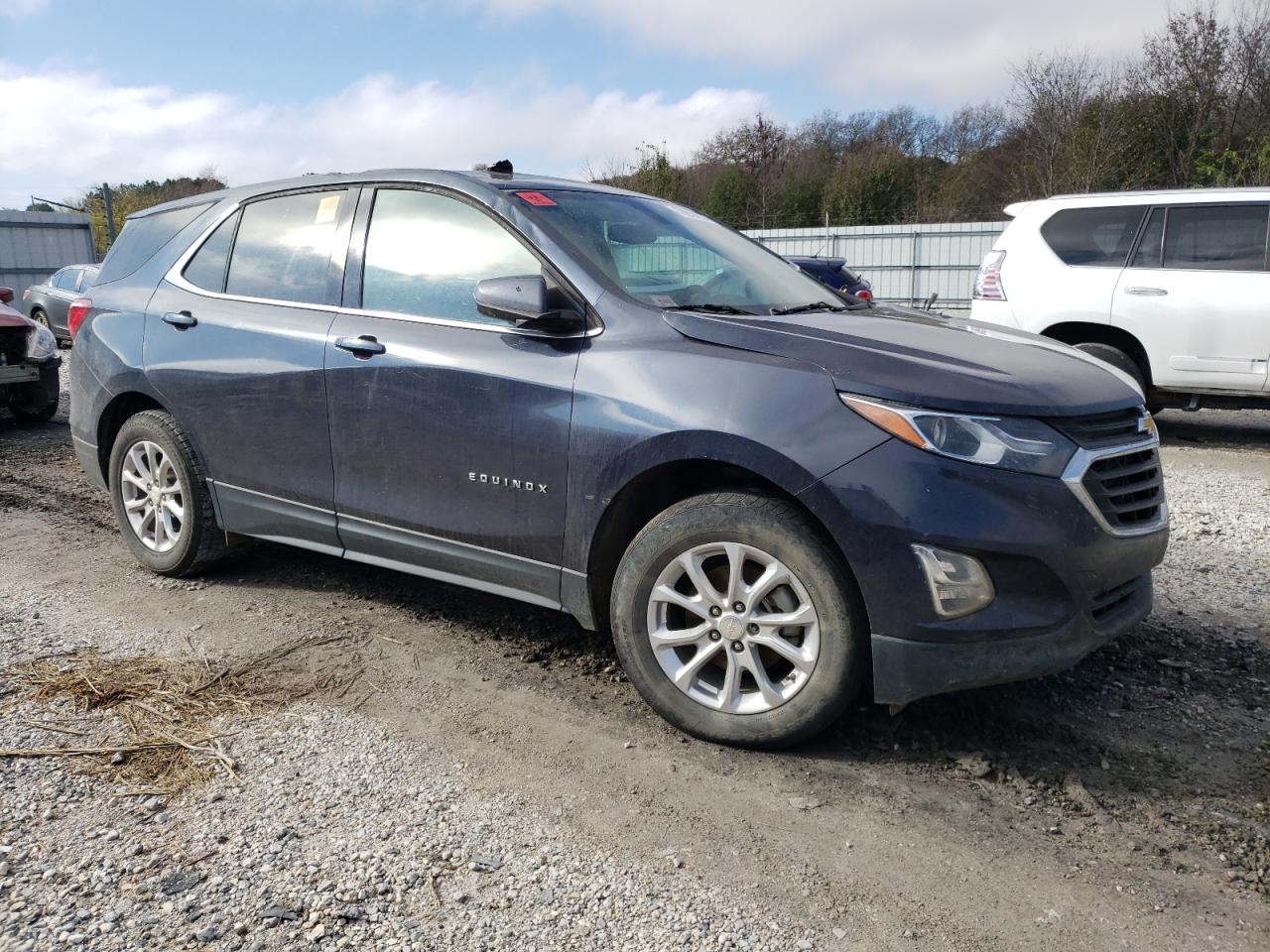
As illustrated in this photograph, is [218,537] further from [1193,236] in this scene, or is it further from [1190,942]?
[1193,236]

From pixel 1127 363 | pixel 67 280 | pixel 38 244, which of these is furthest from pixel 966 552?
pixel 38 244

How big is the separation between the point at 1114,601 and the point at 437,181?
277 centimetres

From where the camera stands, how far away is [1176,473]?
735cm

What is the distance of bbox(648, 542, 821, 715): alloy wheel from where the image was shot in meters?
3.08

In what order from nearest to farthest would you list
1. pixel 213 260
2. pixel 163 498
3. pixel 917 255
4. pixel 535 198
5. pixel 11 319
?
pixel 535 198
pixel 213 260
pixel 163 498
pixel 11 319
pixel 917 255

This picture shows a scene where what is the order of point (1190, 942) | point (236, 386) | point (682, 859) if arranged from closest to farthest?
point (1190, 942) < point (682, 859) < point (236, 386)

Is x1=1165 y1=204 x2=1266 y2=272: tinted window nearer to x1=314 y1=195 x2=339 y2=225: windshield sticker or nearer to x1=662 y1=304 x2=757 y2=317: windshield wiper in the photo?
x1=662 y1=304 x2=757 y2=317: windshield wiper

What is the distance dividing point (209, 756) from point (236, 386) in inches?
68.9

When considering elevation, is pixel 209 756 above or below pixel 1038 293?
below

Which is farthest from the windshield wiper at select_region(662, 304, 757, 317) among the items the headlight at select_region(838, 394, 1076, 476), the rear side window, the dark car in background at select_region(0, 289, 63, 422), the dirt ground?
the rear side window

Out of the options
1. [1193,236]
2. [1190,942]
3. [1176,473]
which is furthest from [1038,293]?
[1190,942]

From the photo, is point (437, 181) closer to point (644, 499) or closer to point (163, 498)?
point (644, 499)

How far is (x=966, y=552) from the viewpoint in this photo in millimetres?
2846

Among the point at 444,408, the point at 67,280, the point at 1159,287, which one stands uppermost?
the point at 67,280
